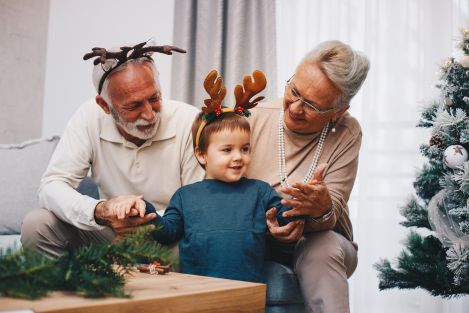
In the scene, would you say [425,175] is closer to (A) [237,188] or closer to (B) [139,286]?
(A) [237,188]

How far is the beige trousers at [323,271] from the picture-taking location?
169cm

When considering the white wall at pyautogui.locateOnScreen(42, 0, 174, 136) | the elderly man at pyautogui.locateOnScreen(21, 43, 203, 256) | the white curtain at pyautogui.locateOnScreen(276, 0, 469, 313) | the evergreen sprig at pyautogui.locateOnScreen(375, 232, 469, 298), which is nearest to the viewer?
the elderly man at pyautogui.locateOnScreen(21, 43, 203, 256)

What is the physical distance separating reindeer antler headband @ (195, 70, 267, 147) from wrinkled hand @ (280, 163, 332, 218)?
370 mm

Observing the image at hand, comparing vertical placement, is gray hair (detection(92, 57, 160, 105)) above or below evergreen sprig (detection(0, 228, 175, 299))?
above

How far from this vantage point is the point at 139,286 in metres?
1.24

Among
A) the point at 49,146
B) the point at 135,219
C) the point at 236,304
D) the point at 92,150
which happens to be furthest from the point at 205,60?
the point at 236,304

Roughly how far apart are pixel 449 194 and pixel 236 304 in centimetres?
147

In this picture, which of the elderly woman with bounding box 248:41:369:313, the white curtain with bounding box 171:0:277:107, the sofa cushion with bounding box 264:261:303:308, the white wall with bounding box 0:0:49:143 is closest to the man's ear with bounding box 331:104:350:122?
the elderly woman with bounding box 248:41:369:313

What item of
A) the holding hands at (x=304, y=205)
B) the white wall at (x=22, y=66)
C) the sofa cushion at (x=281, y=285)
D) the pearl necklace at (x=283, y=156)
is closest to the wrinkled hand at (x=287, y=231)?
the holding hands at (x=304, y=205)

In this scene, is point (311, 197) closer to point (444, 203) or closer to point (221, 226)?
point (221, 226)

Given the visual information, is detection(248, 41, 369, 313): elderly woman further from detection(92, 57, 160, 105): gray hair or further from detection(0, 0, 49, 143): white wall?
detection(0, 0, 49, 143): white wall

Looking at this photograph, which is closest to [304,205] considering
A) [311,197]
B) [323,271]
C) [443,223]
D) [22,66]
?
[311,197]

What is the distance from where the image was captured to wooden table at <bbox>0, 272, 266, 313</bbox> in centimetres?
98

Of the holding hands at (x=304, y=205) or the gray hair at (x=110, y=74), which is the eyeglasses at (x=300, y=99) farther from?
the gray hair at (x=110, y=74)
